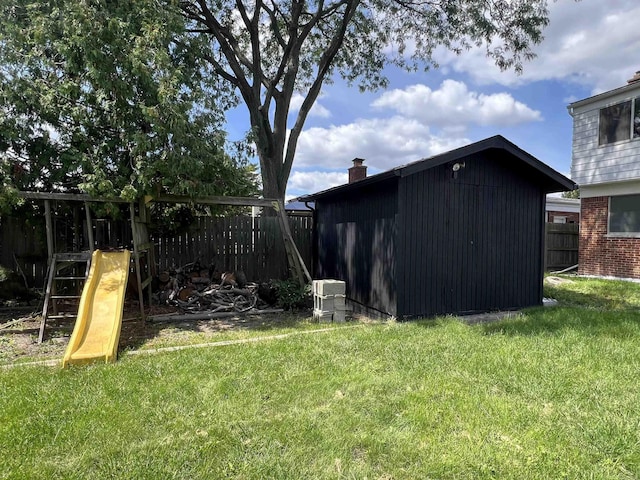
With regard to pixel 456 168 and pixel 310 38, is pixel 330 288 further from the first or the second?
pixel 310 38

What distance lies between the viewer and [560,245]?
42.1 feet

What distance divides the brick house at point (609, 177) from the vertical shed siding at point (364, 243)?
303 inches

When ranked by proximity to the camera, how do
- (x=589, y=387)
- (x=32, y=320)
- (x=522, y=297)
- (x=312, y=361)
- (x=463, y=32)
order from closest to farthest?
1. (x=589, y=387)
2. (x=312, y=361)
3. (x=32, y=320)
4. (x=522, y=297)
5. (x=463, y=32)

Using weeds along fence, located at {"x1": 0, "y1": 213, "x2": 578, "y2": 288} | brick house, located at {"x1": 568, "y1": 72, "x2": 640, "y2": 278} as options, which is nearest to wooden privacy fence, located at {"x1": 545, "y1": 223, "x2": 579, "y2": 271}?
brick house, located at {"x1": 568, "y1": 72, "x2": 640, "y2": 278}

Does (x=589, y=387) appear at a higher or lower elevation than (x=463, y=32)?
lower

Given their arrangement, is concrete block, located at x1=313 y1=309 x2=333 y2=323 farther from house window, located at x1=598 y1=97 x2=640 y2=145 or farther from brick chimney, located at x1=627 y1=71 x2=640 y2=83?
brick chimney, located at x1=627 y1=71 x2=640 y2=83

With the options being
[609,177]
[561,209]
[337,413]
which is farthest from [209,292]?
[561,209]

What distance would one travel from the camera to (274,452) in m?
2.32

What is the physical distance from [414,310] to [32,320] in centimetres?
570

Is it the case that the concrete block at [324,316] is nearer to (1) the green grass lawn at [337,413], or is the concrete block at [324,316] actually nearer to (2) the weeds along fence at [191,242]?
(1) the green grass lawn at [337,413]

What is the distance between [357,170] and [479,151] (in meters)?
5.40

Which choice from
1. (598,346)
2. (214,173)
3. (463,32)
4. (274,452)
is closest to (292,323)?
(214,173)

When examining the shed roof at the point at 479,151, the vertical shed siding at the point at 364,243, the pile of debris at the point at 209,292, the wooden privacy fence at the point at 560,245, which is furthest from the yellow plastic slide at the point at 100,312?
the wooden privacy fence at the point at 560,245

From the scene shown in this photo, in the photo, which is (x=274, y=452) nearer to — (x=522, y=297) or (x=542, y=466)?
(x=542, y=466)
